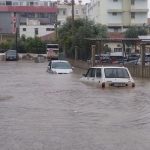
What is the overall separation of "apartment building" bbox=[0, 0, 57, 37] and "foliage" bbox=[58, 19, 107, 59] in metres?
70.8

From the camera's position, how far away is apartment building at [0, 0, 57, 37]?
154750 mm

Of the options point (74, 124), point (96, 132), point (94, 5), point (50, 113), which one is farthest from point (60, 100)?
point (94, 5)

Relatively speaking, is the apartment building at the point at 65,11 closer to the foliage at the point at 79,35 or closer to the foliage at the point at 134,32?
the foliage at the point at 134,32

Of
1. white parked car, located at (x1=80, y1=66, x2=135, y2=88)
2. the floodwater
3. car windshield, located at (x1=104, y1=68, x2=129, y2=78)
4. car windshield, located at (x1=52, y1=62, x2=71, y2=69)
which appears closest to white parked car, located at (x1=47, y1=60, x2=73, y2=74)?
car windshield, located at (x1=52, y1=62, x2=71, y2=69)

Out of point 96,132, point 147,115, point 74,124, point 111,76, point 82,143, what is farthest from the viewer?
point 111,76

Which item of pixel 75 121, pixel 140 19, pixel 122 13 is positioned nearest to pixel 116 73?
pixel 75 121

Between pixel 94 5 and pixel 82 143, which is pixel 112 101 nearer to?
pixel 82 143

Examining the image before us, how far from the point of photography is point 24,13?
162m

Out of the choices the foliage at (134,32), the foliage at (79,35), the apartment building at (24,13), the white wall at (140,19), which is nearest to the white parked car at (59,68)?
the foliage at (79,35)

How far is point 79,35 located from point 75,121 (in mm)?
54035

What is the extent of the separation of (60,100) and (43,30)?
123 meters

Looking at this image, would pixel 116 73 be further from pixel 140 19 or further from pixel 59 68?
pixel 140 19

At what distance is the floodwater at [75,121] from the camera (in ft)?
37.3

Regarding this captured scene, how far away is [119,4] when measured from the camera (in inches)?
4077
